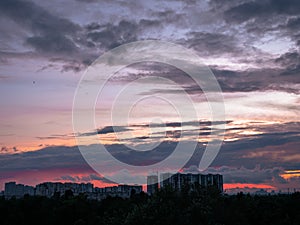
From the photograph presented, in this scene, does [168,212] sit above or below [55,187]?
above

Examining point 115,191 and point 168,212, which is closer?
point 168,212

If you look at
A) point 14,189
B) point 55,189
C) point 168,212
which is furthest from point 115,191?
point 168,212

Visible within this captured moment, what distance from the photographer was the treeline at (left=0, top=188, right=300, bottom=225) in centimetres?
3619

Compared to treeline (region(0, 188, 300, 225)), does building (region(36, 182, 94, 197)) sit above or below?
below

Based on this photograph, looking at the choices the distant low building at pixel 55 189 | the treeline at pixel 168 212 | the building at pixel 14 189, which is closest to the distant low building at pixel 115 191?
the distant low building at pixel 55 189

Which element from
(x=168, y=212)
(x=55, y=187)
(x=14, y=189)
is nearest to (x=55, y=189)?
(x=55, y=187)

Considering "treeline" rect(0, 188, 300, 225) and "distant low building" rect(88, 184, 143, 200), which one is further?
"distant low building" rect(88, 184, 143, 200)

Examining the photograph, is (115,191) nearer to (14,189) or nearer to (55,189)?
(55,189)

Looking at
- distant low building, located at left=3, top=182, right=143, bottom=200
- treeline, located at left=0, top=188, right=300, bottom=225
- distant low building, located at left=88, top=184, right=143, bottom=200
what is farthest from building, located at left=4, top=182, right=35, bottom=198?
treeline, located at left=0, top=188, right=300, bottom=225

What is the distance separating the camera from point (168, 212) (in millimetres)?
35969

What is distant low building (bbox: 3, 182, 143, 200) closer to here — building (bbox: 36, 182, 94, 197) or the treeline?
building (bbox: 36, 182, 94, 197)

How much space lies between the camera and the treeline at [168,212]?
36.2m

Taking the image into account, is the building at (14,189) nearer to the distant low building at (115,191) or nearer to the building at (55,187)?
the building at (55,187)

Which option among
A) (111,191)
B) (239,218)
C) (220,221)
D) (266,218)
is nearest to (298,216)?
(266,218)
